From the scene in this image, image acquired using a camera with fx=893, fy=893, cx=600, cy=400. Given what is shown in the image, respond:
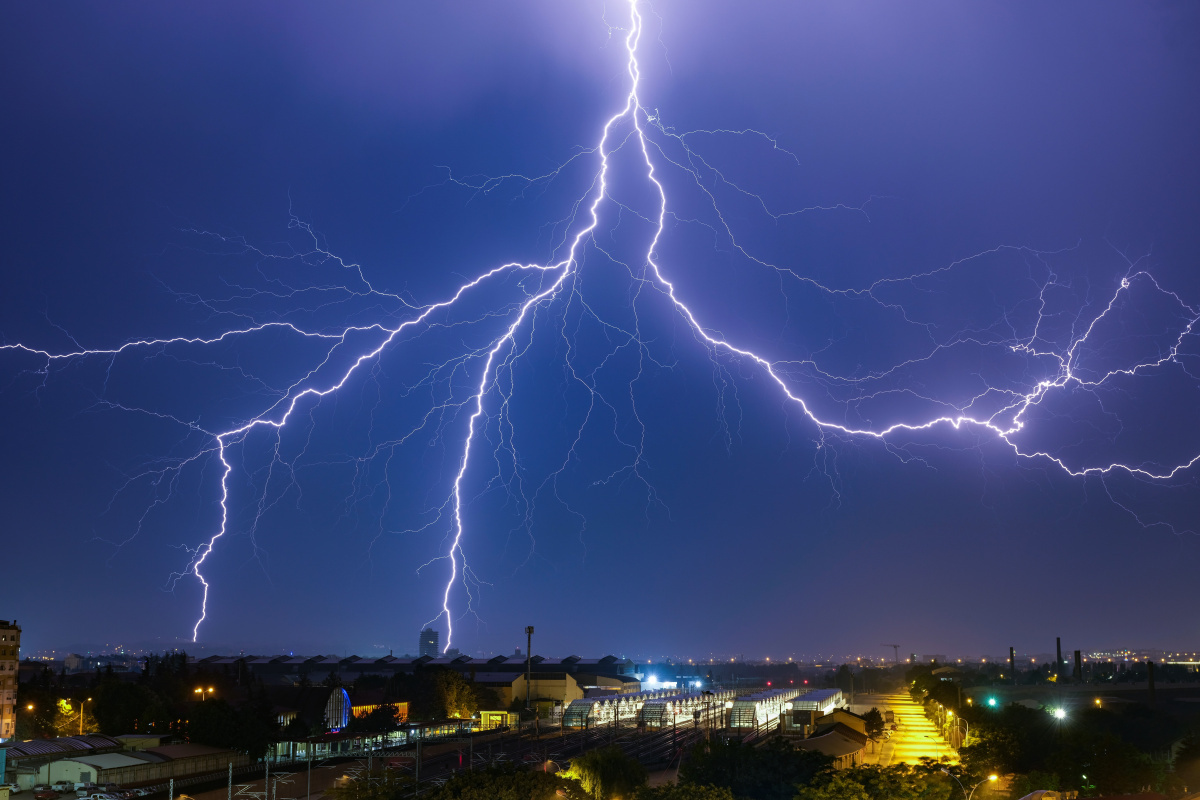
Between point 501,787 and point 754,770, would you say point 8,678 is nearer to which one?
point 501,787

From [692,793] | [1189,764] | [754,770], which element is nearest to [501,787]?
[692,793]

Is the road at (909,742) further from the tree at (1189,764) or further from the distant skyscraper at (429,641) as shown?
the distant skyscraper at (429,641)

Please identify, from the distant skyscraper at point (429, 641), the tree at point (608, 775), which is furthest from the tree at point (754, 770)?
the distant skyscraper at point (429, 641)

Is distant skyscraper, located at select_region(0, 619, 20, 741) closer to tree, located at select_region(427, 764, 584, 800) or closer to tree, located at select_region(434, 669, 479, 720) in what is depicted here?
tree, located at select_region(434, 669, 479, 720)

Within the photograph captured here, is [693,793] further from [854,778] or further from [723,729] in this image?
[723,729]

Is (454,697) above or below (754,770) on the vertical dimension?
below

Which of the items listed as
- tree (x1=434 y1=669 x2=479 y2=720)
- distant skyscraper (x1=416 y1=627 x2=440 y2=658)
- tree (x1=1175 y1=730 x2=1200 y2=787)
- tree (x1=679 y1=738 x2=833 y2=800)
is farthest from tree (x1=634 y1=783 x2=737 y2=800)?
distant skyscraper (x1=416 y1=627 x2=440 y2=658)
